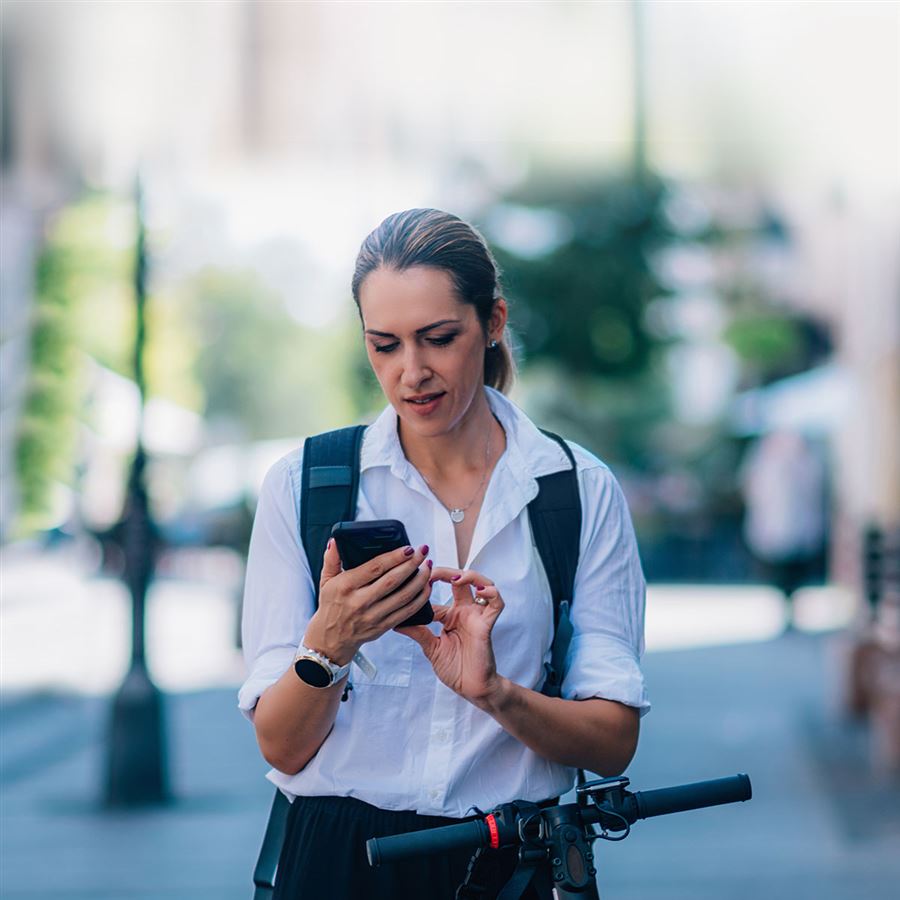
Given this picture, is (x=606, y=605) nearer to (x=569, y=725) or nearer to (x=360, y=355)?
(x=569, y=725)

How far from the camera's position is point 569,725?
240 centimetres

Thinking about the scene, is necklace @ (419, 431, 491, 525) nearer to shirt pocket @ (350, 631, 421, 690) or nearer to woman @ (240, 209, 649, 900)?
woman @ (240, 209, 649, 900)

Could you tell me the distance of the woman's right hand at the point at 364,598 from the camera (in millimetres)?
2203

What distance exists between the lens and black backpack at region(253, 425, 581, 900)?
8.11 feet

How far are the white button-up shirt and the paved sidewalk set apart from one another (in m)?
4.04

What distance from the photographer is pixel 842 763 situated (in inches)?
366

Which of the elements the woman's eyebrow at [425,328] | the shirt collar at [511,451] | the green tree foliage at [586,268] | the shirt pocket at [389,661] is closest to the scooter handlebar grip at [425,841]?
the shirt pocket at [389,661]

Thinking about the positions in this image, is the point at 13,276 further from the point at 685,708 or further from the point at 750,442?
the point at 750,442

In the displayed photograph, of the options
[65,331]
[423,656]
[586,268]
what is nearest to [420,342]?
[423,656]

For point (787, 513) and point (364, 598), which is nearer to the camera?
point (364, 598)

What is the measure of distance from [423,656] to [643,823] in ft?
19.0

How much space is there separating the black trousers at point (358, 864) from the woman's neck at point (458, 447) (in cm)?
55

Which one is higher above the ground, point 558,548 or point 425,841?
point 558,548

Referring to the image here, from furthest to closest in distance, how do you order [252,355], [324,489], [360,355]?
1. [252,355]
2. [360,355]
3. [324,489]
